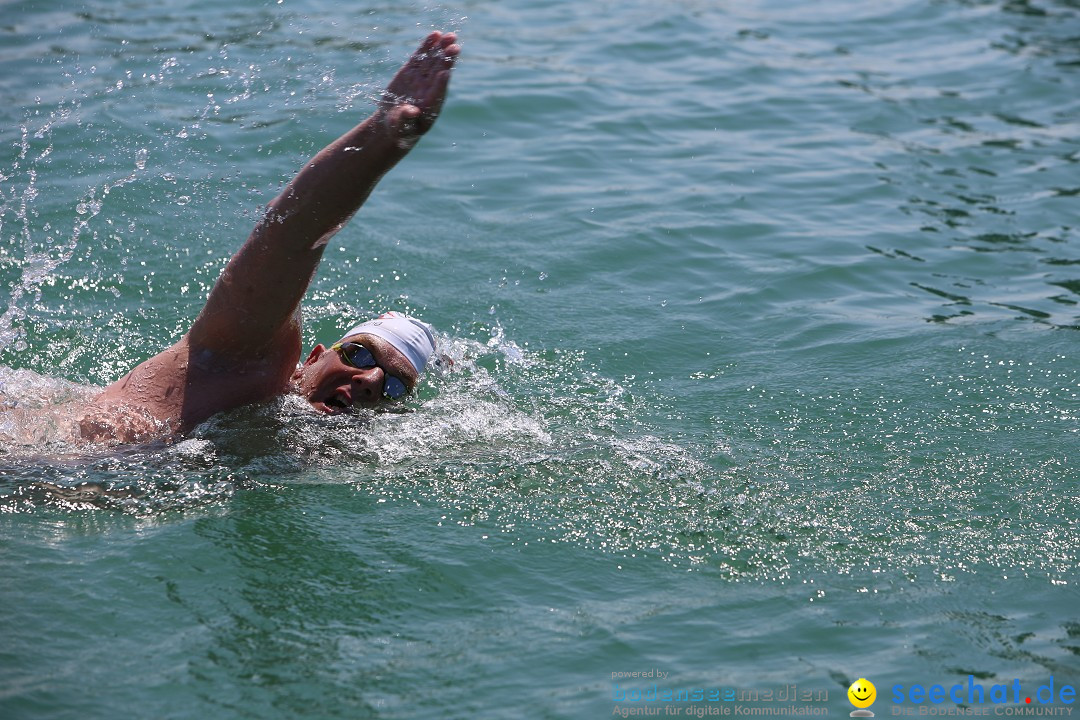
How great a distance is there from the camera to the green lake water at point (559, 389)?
4.18 meters

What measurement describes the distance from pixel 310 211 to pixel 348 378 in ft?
4.24

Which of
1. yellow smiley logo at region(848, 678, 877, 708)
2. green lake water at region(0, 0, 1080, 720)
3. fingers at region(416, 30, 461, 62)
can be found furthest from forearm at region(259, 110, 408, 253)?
yellow smiley logo at region(848, 678, 877, 708)

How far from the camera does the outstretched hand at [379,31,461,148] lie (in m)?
4.30

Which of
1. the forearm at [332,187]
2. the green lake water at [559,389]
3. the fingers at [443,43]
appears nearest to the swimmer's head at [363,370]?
the green lake water at [559,389]

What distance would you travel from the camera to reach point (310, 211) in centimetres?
459

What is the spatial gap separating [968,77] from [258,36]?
7.38 metres

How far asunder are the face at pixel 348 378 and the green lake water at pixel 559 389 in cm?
16

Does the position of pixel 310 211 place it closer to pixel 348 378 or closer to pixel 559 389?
pixel 348 378

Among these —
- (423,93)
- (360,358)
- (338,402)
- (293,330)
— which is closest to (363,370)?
(360,358)

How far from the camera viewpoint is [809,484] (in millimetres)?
5336

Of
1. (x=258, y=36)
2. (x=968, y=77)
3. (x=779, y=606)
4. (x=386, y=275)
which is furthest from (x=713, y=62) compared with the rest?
(x=779, y=606)

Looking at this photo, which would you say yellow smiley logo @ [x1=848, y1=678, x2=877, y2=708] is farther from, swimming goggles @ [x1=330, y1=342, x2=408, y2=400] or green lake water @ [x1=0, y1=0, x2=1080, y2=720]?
swimming goggles @ [x1=330, y1=342, x2=408, y2=400]

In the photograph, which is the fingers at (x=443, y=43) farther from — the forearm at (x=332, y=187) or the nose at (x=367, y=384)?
the nose at (x=367, y=384)

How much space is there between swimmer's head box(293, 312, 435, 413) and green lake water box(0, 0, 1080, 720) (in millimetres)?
165
